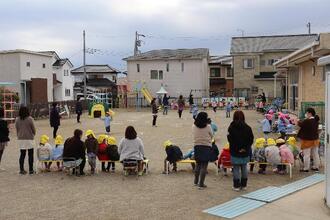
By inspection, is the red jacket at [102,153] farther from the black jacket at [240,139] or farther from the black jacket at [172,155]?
the black jacket at [240,139]

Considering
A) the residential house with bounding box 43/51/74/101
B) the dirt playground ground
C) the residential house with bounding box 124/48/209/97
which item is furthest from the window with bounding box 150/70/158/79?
the dirt playground ground

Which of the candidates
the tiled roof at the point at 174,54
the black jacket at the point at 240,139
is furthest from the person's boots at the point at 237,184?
the tiled roof at the point at 174,54

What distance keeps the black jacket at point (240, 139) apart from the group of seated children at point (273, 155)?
1765mm

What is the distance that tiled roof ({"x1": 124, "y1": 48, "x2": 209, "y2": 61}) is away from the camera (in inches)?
2048

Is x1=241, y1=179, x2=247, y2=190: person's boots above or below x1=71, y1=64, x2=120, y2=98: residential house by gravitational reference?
below

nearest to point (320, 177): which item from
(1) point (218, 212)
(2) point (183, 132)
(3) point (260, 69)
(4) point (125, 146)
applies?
(1) point (218, 212)

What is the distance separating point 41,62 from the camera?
42.9 meters

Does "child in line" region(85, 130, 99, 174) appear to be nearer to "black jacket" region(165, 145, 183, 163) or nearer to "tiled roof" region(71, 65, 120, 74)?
"black jacket" region(165, 145, 183, 163)

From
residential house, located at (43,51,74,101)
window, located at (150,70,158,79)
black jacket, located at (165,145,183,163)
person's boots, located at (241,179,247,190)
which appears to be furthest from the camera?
window, located at (150,70,158,79)

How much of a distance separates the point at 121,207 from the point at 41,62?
37.7m

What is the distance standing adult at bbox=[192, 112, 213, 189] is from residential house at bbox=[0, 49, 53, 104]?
33.0 meters

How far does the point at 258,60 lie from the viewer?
167ft

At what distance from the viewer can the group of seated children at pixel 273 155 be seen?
982 cm

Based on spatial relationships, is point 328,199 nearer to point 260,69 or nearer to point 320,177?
point 320,177
